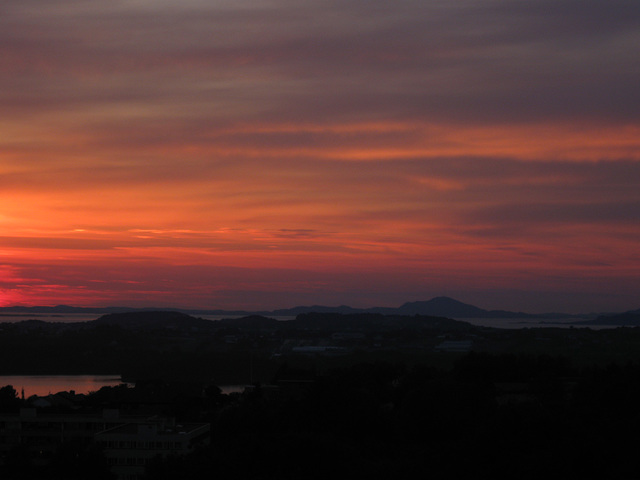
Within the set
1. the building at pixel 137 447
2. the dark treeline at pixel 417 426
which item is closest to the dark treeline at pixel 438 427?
the dark treeline at pixel 417 426

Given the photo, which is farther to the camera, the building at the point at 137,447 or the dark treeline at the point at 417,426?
the building at the point at 137,447

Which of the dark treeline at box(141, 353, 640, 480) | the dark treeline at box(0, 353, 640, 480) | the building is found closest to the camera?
the dark treeline at box(141, 353, 640, 480)

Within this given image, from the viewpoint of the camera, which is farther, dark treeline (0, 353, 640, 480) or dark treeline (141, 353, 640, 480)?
dark treeline (0, 353, 640, 480)

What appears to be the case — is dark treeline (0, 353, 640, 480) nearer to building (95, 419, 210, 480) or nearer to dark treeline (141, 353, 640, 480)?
dark treeline (141, 353, 640, 480)

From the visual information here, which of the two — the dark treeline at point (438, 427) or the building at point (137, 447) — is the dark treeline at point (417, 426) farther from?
the building at point (137, 447)

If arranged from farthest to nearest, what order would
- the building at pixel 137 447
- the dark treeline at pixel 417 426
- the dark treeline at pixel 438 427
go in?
1. the building at pixel 137 447
2. the dark treeline at pixel 417 426
3. the dark treeline at pixel 438 427

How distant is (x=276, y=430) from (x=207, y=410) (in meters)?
15.8

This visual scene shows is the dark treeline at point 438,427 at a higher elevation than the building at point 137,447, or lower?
higher

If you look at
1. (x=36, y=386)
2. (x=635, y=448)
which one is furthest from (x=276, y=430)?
(x=36, y=386)

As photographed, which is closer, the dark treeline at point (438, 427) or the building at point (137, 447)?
the dark treeline at point (438, 427)

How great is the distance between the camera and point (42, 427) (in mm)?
43156

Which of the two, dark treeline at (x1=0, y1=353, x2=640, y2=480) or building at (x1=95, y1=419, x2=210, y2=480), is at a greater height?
dark treeline at (x1=0, y1=353, x2=640, y2=480)

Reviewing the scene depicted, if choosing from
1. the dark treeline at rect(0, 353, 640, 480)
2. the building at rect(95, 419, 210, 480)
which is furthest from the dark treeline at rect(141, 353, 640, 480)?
the building at rect(95, 419, 210, 480)

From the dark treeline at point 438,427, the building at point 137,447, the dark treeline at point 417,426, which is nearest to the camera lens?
the dark treeline at point 438,427
